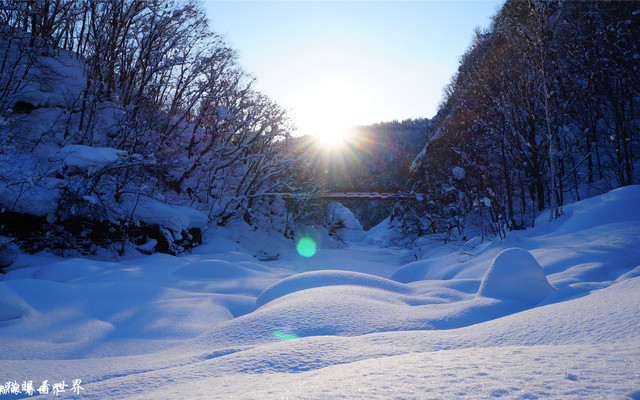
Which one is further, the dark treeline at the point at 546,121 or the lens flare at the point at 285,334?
the dark treeline at the point at 546,121

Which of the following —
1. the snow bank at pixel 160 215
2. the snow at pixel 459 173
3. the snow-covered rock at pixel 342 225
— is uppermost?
the snow at pixel 459 173

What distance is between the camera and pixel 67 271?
270 inches

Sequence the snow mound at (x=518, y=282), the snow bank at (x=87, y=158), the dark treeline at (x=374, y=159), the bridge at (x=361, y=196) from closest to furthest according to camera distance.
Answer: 1. the snow mound at (x=518, y=282)
2. the snow bank at (x=87, y=158)
3. the bridge at (x=361, y=196)
4. the dark treeline at (x=374, y=159)

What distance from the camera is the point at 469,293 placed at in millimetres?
5289

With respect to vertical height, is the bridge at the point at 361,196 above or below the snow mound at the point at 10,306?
above

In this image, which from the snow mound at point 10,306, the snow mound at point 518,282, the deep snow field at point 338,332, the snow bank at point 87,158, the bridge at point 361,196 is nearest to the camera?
the deep snow field at point 338,332

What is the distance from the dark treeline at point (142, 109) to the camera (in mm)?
11289

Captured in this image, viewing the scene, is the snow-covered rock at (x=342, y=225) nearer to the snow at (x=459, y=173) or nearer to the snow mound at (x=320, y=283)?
the snow at (x=459, y=173)

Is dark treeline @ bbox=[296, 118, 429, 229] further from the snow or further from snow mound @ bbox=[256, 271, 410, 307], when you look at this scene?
snow mound @ bbox=[256, 271, 410, 307]

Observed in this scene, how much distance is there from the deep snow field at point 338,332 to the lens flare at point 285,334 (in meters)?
0.01


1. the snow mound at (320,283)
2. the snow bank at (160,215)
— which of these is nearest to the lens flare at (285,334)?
the snow mound at (320,283)

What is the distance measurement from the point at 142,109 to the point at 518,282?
14.0 metres

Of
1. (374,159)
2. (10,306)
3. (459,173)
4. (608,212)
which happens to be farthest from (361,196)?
(374,159)

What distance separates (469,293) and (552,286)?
1.13 m
